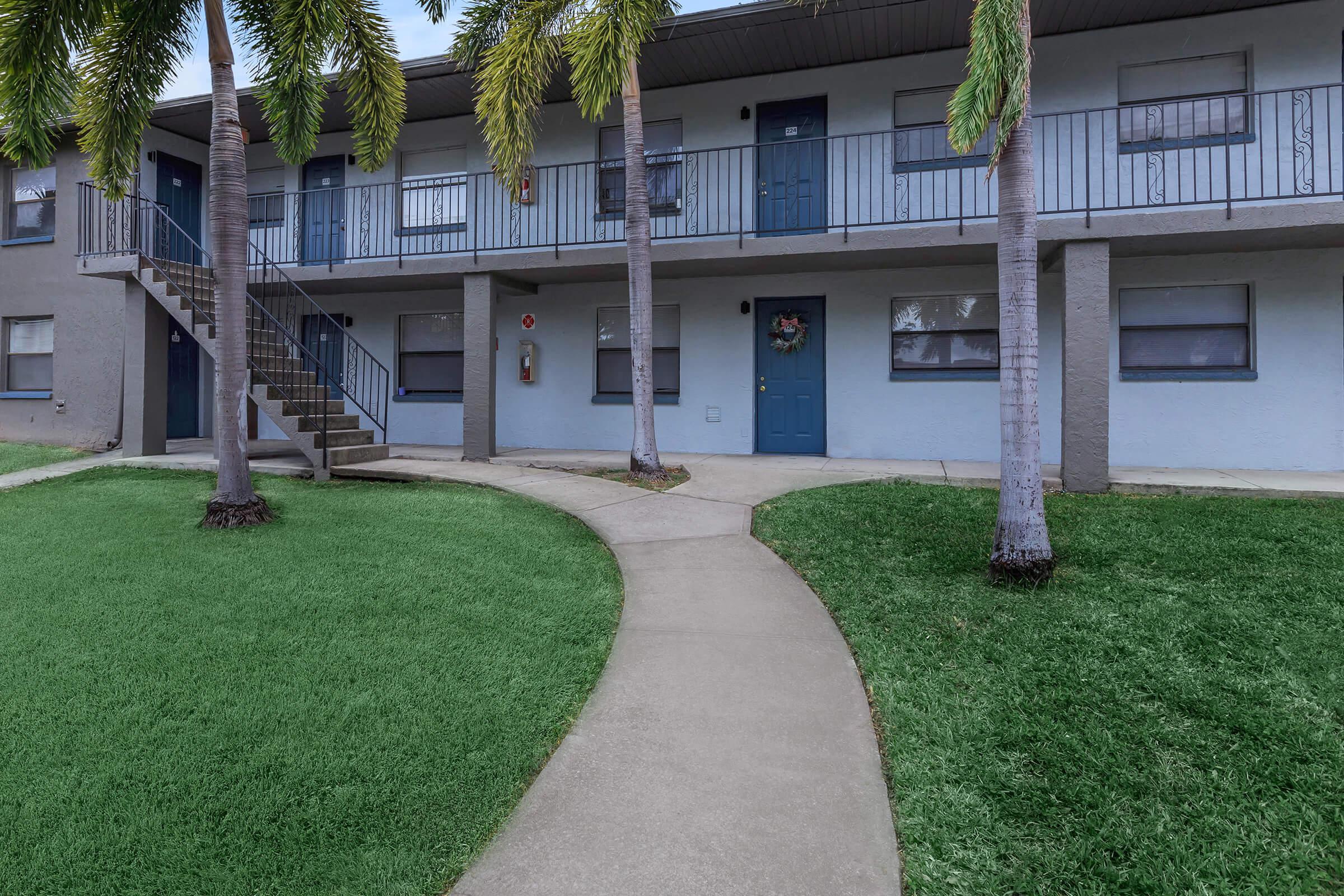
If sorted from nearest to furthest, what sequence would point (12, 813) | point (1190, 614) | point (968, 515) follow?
1. point (12, 813)
2. point (1190, 614)
3. point (968, 515)

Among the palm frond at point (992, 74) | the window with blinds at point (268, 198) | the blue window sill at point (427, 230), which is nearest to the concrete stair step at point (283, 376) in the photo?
the blue window sill at point (427, 230)

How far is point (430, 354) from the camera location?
12867mm

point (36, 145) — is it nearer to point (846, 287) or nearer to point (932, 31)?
point (846, 287)

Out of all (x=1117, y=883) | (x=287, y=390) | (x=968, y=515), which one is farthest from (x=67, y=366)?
(x=1117, y=883)

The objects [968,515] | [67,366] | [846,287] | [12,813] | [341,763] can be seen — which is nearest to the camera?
[12,813]

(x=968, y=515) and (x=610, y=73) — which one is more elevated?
(x=610, y=73)

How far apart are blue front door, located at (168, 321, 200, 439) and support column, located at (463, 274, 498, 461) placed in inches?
241

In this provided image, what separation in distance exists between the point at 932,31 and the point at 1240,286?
16.5ft

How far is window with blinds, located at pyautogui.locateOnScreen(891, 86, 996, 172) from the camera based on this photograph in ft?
32.3

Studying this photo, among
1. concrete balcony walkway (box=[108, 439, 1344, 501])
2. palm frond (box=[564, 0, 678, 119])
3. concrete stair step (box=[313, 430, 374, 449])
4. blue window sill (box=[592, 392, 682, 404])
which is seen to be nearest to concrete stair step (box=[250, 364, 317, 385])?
concrete stair step (box=[313, 430, 374, 449])

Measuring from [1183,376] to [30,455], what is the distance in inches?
638

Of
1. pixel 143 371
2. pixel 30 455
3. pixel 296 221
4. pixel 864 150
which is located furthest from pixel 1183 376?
pixel 30 455

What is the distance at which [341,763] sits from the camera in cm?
264

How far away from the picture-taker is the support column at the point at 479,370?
33.7ft
